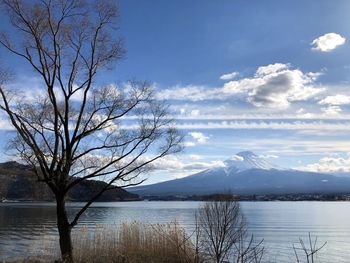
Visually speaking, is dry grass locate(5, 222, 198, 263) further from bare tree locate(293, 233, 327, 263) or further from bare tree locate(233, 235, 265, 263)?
bare tree locate(293, 233, 327, 263)

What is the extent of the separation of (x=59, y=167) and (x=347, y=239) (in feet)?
129

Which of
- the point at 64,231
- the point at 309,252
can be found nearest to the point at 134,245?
the point at 64,231

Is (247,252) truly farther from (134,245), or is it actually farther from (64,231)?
(134,245)

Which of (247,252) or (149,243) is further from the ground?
(247,252)

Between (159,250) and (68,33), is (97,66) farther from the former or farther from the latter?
(159,250)

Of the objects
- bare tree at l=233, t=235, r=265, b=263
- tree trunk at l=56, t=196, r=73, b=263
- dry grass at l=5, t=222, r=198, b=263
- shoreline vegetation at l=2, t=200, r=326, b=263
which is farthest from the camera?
dry grass at l=5, t=222, r=198, b=263

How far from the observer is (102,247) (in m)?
18.5

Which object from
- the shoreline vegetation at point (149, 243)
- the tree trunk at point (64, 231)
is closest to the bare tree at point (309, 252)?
the shoreline vegetation at point (149, 243)

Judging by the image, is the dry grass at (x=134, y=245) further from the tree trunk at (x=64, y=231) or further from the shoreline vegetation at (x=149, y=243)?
the tree trunk at (x=64, y=231)

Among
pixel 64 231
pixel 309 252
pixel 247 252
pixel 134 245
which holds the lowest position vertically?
pixel 309 252

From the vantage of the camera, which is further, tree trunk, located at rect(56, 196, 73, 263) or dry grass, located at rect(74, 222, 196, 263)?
dry grass, located at rect(74, 222, 196, 263)

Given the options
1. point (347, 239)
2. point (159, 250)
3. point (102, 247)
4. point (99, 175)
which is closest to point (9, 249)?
point (102, 247)

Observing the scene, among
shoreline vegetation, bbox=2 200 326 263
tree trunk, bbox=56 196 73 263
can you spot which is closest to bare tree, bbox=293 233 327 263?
shoreline vegetation, bbox=2 200 326 263

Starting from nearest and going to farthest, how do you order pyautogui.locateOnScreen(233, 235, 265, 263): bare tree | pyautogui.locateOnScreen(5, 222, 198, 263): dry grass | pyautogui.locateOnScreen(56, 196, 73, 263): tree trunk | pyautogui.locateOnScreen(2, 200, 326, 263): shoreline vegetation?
pyautogui.locateOnScreen(233, 235, 265, 263): bare tree → pyautogui.locateOnScreen(56, 196, 73, 263): tree trunk → pyautogui.locateOnScreen(2, 200, 326, 263): shoreline vegetation → pyautogui.locateOnScreen(5, 222, 198, 263): dry grass
